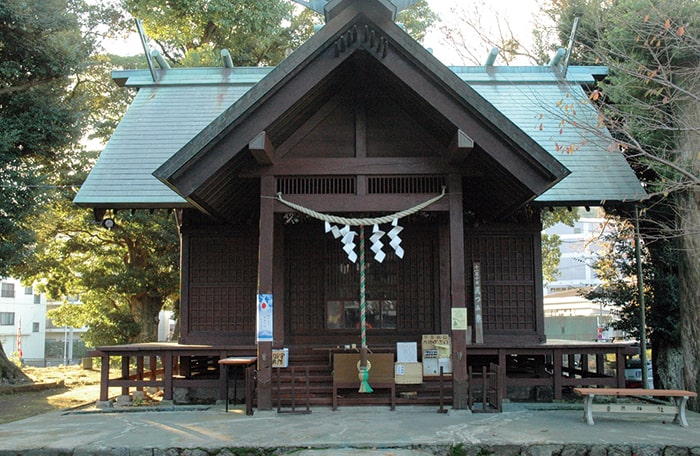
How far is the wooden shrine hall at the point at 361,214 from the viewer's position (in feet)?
31.2

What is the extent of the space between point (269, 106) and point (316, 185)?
70.4 inches

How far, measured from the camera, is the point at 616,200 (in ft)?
41.1

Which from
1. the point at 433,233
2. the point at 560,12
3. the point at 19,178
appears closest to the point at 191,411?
the point at 433,233

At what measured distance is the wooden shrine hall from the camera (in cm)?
952

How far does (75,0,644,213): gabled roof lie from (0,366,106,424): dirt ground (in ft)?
15.8

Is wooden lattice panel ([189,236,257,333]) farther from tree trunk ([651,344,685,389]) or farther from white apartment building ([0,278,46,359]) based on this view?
white apartment building ([0,278,46,359])

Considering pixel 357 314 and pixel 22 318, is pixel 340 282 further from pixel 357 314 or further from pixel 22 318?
pixel 22 318

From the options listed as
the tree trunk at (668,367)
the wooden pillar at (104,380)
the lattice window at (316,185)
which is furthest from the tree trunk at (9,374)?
the tree trunk at (668,367)

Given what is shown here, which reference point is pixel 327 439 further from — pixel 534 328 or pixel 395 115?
pixel 534 328

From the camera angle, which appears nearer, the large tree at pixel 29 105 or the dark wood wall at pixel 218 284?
the dark wood wall at pixel 218 284

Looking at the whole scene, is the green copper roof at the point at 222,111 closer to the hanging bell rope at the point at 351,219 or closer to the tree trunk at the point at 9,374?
the hanging bell rope at the point at 351,219

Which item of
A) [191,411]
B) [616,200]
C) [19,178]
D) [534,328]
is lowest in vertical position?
[191,411]

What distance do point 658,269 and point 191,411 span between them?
11.0m

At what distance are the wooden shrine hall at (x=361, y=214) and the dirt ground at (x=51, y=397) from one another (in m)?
2.28
